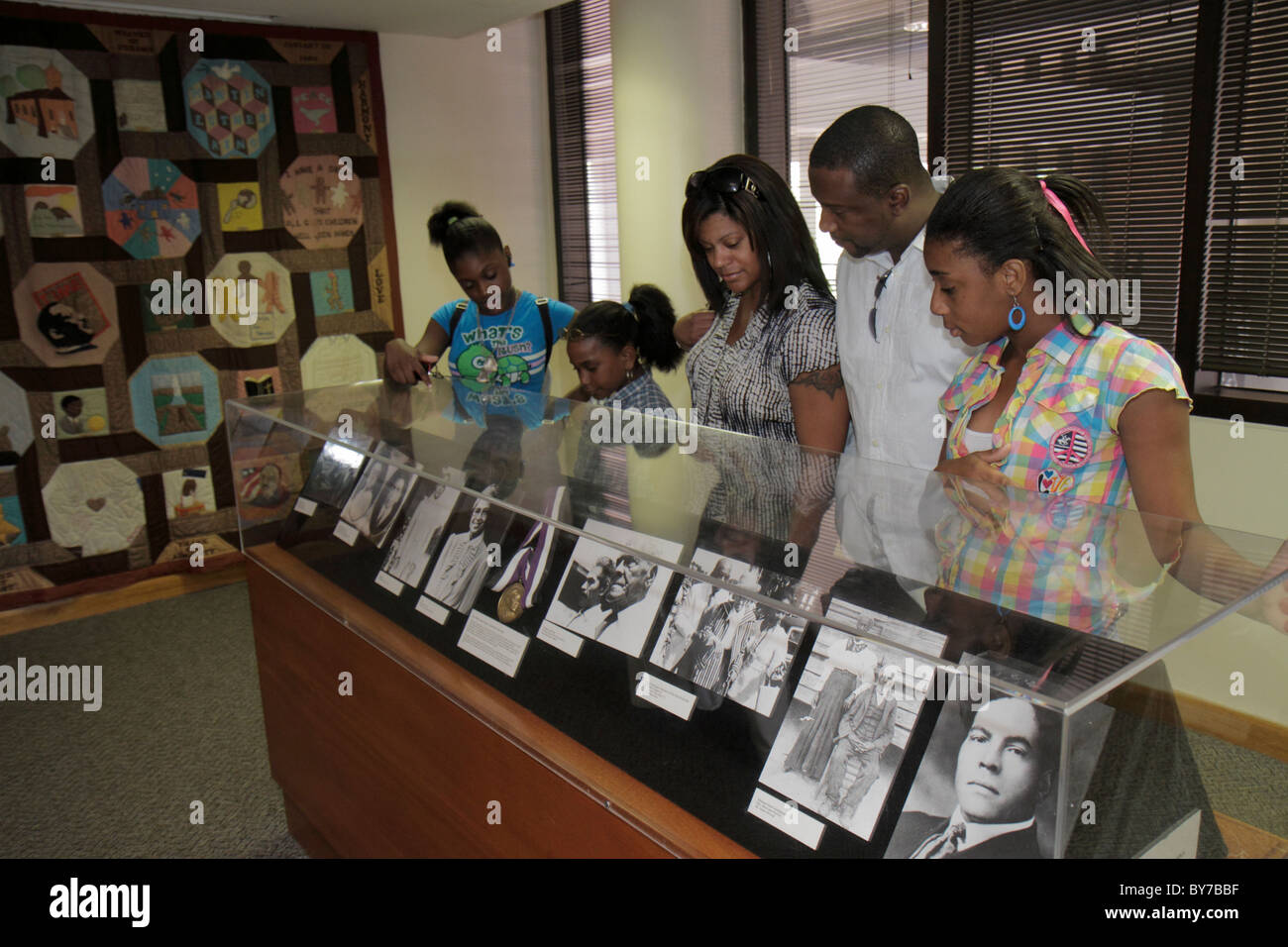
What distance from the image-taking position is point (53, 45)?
4.08 m

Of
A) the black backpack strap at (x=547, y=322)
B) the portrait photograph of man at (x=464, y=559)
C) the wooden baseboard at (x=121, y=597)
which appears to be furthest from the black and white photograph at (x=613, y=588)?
the wooden baseboard at (x=121, y=597)

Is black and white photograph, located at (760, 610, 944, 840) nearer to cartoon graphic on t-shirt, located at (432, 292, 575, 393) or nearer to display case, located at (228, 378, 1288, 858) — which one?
display case, located at (228, 378, 1288, 858)

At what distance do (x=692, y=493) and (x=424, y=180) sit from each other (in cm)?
422

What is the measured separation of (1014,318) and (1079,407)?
0.57 feet

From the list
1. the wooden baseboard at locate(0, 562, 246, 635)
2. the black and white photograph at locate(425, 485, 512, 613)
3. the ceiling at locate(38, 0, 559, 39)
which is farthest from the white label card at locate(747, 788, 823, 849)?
the wooden baseboard at locate(0, 562, 246, 635)

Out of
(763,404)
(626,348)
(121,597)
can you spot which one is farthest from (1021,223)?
(121,597)

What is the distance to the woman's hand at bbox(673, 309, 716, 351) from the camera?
240cm

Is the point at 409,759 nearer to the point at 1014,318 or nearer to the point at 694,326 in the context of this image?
the point at 694,326

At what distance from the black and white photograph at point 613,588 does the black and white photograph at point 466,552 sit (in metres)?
0.20

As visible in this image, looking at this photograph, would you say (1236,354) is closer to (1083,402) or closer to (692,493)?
(1083,402)

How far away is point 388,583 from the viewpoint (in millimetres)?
2010

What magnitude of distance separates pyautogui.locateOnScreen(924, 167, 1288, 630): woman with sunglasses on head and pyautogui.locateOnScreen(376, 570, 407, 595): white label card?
1.13 metres

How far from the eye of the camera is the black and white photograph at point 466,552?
170 cm

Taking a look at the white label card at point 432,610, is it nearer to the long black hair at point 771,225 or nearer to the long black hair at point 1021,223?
the long black hair at point 771,225
